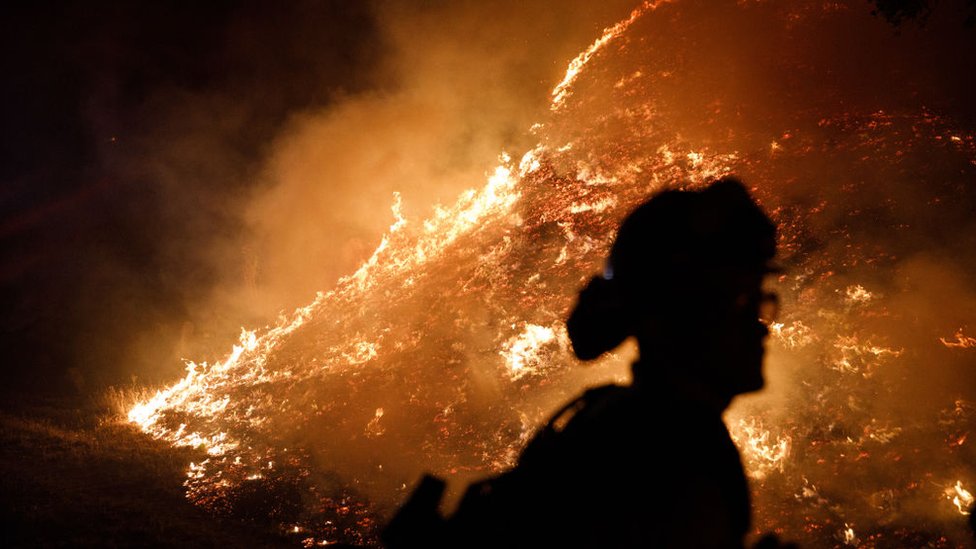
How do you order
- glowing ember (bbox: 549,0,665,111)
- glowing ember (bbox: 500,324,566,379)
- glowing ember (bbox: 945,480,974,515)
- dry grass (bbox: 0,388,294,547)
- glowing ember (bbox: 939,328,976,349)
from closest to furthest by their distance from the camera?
glowing ember (bbox: 945,480,974,515) < glowing ember (bbox: 939,328,976,349) < dry grass (bbox: 0,388,294,547) < glowing ember (bbox: 500,324,566,379) < glowing ember (bbox: 549,0,665,111)

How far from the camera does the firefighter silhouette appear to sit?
1.08 m

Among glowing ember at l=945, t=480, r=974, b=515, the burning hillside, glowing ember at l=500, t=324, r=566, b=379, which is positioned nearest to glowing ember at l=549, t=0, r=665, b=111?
the burning hillside

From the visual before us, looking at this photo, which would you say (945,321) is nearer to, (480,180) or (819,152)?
(819,152)

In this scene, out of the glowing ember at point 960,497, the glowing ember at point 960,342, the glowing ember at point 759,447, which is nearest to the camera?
the glowing ember at point 960,497

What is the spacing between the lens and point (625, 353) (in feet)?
17.1

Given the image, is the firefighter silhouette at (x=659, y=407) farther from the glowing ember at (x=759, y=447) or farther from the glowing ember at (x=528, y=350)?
the glowing ember at (x=528, y=350)

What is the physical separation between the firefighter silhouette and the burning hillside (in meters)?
3.73

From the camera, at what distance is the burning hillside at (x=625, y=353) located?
3959mm

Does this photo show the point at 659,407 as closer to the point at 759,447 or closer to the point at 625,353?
the point at 759,447

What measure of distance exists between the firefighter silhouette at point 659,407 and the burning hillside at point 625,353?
12.2ft

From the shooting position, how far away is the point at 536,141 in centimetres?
853

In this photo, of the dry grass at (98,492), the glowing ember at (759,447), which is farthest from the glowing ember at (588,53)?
the dry grass at (98,492)

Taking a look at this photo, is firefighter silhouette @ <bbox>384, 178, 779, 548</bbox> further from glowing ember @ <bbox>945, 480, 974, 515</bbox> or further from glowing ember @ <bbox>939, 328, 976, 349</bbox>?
glowing ember @ <bbox>939, 328, 976, 349</bbox>

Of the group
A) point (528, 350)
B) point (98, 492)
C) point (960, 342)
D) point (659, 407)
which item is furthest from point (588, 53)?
point (98, 492)
